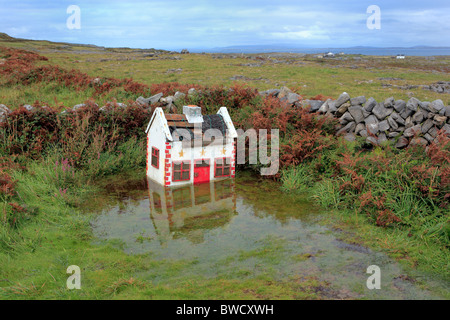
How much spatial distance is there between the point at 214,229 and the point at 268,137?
4597mm

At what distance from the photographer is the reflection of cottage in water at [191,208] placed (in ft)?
24.5

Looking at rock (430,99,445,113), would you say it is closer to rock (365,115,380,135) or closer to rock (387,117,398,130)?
rock (387,117,398,130)

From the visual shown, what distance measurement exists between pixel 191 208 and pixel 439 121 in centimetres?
744

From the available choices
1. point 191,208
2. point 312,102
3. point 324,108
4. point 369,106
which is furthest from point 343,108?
point 191,208

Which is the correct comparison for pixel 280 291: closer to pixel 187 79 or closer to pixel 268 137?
pixel 268 137

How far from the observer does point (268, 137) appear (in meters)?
11.3

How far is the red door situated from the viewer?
32.2 ft

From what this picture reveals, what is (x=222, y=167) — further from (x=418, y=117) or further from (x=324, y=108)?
(x=418, y=117)

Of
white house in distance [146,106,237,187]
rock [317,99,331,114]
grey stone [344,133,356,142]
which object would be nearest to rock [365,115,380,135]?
grey stone [344,133,356,142]

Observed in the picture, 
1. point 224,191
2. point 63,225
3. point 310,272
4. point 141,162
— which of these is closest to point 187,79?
point 141,162

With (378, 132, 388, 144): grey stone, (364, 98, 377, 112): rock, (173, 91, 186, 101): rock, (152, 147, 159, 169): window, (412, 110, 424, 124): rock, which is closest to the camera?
(152, 147, 159, 169): window

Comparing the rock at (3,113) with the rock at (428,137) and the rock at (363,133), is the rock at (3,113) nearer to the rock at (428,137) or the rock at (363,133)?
the rock at (363,133)

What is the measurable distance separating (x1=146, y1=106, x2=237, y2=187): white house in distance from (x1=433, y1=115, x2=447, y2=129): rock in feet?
19.0

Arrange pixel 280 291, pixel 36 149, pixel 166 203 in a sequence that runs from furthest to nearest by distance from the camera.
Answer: pixel 36 149
pixel 166 203
pixel 280 291
